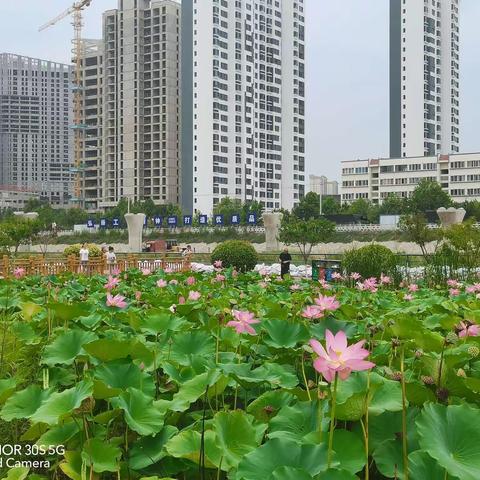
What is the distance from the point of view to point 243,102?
7794 centimetres

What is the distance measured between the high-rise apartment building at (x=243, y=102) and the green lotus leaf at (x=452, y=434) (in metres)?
72.9

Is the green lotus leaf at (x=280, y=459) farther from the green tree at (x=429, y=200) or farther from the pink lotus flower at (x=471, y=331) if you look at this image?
the green tree at (x=429, y=200)

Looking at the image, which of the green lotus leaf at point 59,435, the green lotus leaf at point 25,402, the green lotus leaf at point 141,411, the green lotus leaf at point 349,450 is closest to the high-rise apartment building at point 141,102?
the green lotus leaf at point 25,402

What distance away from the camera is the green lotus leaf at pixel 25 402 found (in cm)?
183

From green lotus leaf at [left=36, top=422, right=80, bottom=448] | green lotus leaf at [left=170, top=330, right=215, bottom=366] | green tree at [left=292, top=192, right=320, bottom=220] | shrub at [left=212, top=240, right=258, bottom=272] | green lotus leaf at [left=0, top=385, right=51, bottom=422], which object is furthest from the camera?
green tree at [left=292, top=192, right=320, bottom=220]

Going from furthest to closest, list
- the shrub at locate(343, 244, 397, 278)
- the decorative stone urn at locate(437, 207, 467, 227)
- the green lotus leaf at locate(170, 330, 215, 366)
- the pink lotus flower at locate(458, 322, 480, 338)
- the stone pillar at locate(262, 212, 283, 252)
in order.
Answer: the stone pillar at locate(262, 212, 283, 252)
the decorative stone urn at locate(437, 207, 467, 227)
the shrub at locate(343, 244, 397, 278)
the green lotus leaf at locate(170, 330, 215, 366)
the pink lotus flower at locate(458, 322, 480, 338)

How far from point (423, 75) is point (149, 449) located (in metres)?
83.5

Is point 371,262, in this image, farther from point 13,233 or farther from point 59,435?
point 13,233

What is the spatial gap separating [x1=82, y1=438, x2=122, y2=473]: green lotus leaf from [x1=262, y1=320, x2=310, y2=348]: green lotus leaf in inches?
34.0

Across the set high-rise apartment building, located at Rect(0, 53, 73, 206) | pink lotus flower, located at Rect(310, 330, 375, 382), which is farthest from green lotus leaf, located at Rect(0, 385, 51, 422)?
high-rise apartment building, located at Rect(0, 53, 73, 206)

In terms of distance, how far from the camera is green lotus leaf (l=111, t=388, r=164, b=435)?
1588mm

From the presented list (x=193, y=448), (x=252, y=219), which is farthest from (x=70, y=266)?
(x=252, y=219)

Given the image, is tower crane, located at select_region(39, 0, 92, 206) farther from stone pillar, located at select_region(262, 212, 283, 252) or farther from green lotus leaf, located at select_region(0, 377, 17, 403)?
green lotus leaf, located at select_region(0, 377, 17, 403)

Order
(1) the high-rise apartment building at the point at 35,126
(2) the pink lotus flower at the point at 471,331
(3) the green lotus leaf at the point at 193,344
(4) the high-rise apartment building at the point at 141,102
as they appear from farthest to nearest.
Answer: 1. (1) the high-rise apartment building at the point at 35,126
2. (4) the high-rise apartment building at the point at 141,102
3. (3) the green lotus leaf at the point at 193,344
4. (2) the pink lotus flower at the point at 471,331
